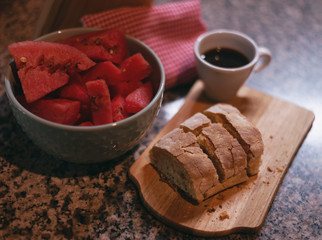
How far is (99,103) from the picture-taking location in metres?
0.89

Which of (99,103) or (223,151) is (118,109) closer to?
(99,103)

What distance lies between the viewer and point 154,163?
104 cm

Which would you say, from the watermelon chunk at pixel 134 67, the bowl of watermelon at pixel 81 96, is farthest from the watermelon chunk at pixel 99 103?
the watermelon chunk at pixel 134 67

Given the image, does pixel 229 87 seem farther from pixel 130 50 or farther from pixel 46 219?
pixel 46 219

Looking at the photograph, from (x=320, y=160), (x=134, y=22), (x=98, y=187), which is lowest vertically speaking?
(x=320, y=160)

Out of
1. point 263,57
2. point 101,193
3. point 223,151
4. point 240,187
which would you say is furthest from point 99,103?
point 263,57

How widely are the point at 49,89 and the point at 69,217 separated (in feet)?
1.19

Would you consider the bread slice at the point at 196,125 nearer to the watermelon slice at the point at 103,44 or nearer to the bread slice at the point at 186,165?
the bread slice at the point at 186,165

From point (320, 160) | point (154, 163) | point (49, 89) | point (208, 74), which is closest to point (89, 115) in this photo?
point (49, 89)

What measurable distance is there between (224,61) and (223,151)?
43 centimetres

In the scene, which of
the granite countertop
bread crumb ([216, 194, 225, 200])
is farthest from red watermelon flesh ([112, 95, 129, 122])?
bread crumb ([216, 194, 225, 200])

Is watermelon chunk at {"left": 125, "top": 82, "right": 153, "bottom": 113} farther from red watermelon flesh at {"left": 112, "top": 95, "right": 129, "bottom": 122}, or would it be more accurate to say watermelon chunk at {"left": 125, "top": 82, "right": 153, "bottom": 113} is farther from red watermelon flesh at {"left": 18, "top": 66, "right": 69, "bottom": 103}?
red watermelon flesh at {"left": 18, "top": 66, "right": 69, "bottom": 103}

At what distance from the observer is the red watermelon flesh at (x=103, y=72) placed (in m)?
0.96

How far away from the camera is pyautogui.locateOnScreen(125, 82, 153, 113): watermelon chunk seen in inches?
36.9
